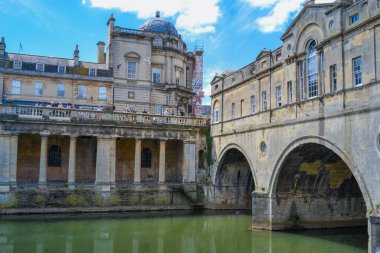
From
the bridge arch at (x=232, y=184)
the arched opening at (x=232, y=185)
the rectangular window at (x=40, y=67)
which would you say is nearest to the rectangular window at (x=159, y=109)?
the bridge arch at (x=232, y=184)

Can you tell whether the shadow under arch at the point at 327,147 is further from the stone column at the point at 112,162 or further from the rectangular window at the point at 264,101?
the stone column at the point at 112,162

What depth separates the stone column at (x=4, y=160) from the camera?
83.5 feet

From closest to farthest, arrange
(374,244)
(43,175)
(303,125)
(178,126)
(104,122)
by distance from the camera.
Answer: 1. (374,244)
2. (303,125)
3. (43,175)
4. (104,122)
5. (178,126)

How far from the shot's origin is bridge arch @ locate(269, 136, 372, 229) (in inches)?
810

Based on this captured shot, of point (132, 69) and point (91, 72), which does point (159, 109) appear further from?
point (91, 72)

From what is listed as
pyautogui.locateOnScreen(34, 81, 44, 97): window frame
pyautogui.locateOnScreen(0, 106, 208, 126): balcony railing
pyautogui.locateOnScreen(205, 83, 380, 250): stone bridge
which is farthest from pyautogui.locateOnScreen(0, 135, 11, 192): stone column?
pyautogui.locateOnScreen(205, 83, 380, 250): stone bridge

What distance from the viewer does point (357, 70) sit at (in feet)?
52.5

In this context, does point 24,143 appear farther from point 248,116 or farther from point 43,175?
point 248,116

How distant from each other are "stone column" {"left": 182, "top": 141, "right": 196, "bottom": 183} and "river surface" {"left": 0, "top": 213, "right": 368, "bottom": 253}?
5640mm

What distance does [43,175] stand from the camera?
26.5 metres

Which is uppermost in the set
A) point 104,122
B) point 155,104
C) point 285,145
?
point 155,104

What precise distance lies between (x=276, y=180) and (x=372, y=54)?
832cm

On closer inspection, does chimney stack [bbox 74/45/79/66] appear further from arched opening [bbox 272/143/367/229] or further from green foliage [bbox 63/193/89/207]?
arched opening [bbox 272/143/367/229]

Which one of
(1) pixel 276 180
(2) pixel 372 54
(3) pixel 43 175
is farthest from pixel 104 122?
(2) pixel 372 54
